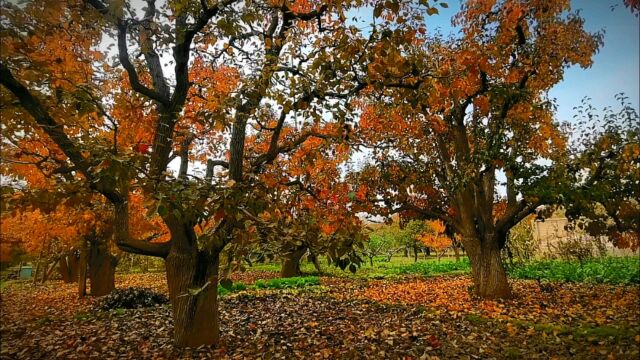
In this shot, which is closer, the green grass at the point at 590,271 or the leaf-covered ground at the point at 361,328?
the leaf-covered ground at the point at 361,328

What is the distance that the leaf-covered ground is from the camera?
5.04 m

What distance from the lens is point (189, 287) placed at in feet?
18.8

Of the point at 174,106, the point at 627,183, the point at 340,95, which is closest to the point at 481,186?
the point at 627,183

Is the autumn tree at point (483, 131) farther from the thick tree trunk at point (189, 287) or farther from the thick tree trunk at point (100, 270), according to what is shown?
the thick tree trunk at point (100, 270)

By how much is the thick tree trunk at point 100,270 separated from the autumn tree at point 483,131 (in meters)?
11.3

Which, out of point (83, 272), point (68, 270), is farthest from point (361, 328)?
point (68, 270)

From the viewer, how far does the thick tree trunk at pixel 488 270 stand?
9.76 meters

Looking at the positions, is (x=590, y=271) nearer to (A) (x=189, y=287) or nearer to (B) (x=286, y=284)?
(B) (x=286, y=284)

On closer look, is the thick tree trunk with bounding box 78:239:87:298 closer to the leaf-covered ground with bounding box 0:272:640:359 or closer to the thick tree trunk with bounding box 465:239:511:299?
the leaf-covered ground with bounding box 0:272:640:359

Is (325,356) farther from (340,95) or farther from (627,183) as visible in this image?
(627,183)

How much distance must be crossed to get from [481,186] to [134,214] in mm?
10775

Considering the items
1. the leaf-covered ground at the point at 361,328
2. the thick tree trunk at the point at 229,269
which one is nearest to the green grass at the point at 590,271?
the leaf-covered ground at the point at 361,328

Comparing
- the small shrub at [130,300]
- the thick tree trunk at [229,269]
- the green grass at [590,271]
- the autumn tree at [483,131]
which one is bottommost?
the small shrub at [130,300]

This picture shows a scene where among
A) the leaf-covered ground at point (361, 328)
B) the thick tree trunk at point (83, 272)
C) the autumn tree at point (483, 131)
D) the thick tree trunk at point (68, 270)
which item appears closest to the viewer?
the leaf-covered ground at point (361, 328)
